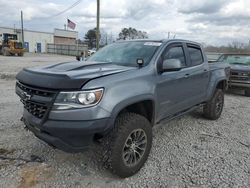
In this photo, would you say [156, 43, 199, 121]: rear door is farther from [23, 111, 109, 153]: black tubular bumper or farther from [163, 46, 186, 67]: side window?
[23, 111, 109, 153]: black tubular bumper

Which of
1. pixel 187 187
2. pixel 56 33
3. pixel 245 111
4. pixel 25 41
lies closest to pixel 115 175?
pixel 187 187

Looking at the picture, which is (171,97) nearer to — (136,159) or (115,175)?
(136,159)

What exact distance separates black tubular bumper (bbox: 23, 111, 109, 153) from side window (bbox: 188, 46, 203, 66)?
2.77 metres

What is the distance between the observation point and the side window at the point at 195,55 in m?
4.86

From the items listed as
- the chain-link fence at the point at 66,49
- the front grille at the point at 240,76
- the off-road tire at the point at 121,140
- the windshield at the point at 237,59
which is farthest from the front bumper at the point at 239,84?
the chain-link fence at the point at 66,49

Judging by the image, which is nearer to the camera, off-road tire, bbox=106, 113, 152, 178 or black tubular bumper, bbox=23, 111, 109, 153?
black tubular bumper, bbox=23, 111, 109, 153

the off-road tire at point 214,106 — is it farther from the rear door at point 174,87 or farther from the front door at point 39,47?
the front door at point 39,47

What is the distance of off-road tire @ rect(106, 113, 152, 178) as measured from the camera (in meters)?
2.99

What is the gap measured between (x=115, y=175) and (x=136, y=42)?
89.3 inches

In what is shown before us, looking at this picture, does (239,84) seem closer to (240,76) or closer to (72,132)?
(240,76)

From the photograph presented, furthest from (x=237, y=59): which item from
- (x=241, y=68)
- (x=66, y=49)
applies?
(x=66, y=49)

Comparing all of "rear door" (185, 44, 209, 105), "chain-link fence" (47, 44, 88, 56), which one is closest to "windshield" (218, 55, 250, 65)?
"rear door" (185, 44, 209, 105)

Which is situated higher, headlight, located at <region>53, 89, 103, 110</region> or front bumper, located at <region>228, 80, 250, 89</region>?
headlight, located at <region>53, 89, 103, 110</region>

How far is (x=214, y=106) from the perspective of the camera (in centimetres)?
569
